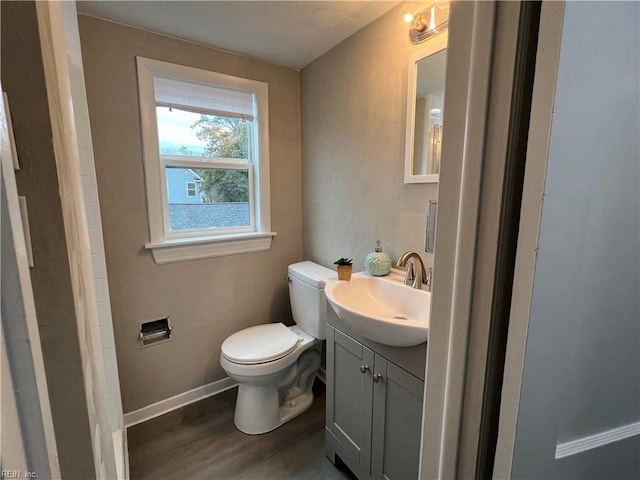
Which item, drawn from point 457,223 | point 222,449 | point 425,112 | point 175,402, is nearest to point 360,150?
point 425,112

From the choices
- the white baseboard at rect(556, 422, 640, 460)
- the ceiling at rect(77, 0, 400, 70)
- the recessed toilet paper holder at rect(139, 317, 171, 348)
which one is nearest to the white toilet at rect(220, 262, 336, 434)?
the recessed toilet paper holder at rect(139, 317, 171, 348)

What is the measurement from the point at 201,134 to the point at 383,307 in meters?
1.44

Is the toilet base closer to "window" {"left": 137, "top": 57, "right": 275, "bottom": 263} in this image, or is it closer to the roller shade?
"window" {"left": 137, "top": 57, "right": 275, "bottom": 263}

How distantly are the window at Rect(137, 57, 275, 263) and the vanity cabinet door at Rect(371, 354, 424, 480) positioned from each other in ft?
3.96

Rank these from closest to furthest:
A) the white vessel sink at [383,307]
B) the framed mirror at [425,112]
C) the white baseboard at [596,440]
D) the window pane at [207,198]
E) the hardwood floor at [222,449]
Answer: the white baseboard at [596,440] → the white vessel sink at [383,307] → the framed mirror at [425,112] → the hardwood floor at [222,449] → the window pane at [207,198]

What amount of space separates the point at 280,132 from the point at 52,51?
1594 millimetres

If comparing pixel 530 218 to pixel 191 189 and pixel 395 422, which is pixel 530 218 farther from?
pixel 191 189

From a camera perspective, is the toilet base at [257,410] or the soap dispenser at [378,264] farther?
the toilet base at [257,410]

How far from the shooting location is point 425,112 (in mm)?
1294

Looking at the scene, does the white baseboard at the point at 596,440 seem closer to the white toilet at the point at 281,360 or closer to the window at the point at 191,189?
the white toilet at the point at 281,360

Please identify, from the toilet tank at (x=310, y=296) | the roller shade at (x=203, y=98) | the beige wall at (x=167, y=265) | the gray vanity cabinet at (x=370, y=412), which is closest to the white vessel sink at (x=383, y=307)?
A: the gray vanity cabinet at (x=370, y=412)

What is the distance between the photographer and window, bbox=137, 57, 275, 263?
64.4 inches

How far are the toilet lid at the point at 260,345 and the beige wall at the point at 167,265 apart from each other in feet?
0.96

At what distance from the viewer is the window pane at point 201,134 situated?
1694 millimetres
